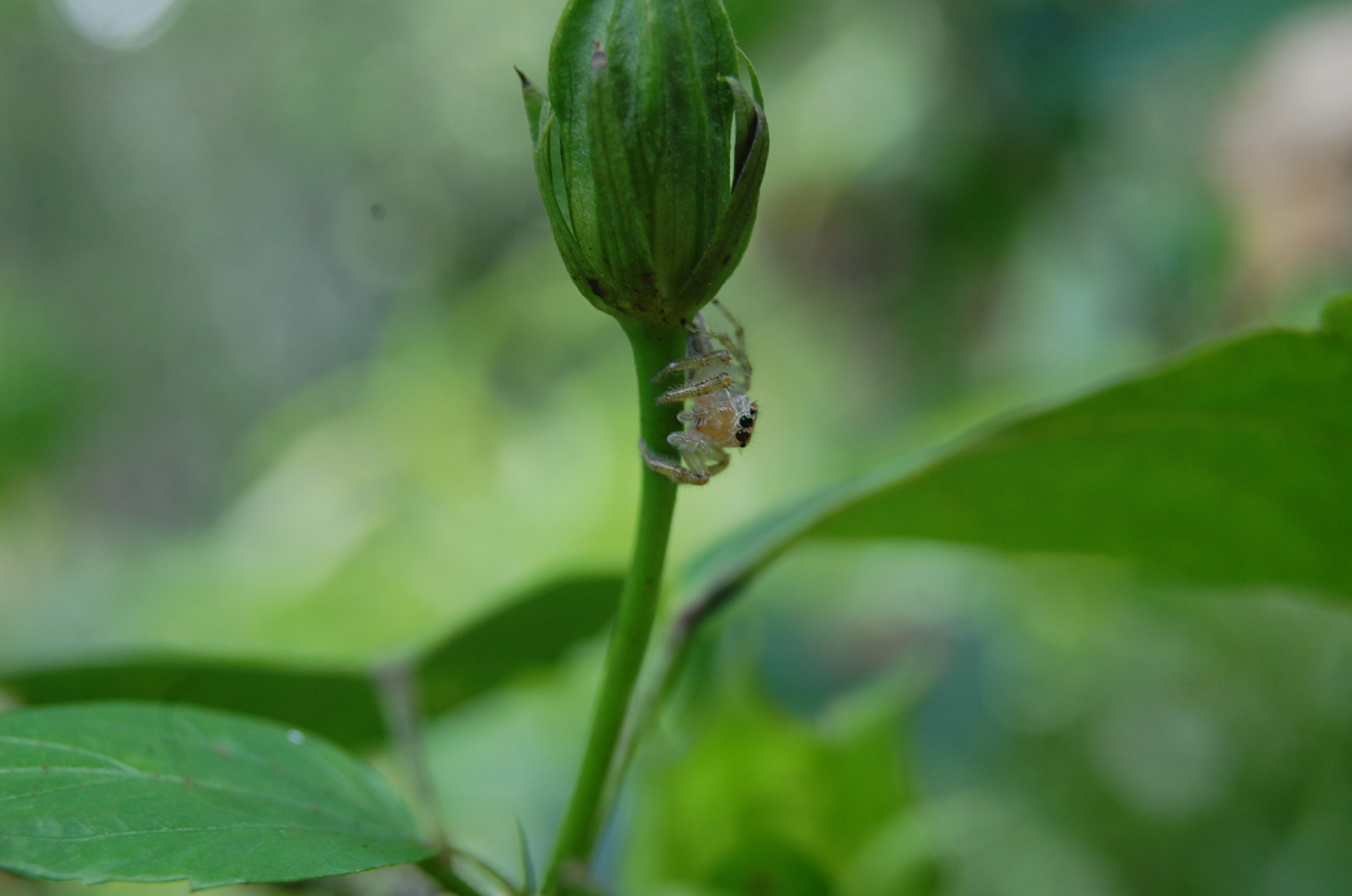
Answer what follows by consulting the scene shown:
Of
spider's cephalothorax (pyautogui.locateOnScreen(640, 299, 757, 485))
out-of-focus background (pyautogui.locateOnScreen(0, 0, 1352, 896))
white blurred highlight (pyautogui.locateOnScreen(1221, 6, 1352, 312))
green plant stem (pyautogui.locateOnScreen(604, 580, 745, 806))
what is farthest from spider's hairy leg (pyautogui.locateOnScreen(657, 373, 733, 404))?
white blurred highlight (pyautogui.locateOnScreen(1221, 6, 1352, 312))

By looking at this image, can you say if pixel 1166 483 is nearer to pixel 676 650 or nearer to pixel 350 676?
pixel 676 650

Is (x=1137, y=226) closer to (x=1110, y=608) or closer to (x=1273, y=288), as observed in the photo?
(x=1273, y=288)

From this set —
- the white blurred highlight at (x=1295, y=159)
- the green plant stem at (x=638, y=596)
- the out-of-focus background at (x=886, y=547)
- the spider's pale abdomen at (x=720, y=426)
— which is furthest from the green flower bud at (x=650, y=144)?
the white blurred highlight at (x=1295, y=159)

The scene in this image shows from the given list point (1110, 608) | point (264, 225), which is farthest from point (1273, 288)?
point (264, 225)

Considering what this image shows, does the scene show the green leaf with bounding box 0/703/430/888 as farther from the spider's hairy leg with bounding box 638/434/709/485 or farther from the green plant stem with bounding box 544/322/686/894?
the spider's hairy leg with bounding box 638/434/709/485

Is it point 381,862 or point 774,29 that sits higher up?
point 774,29
